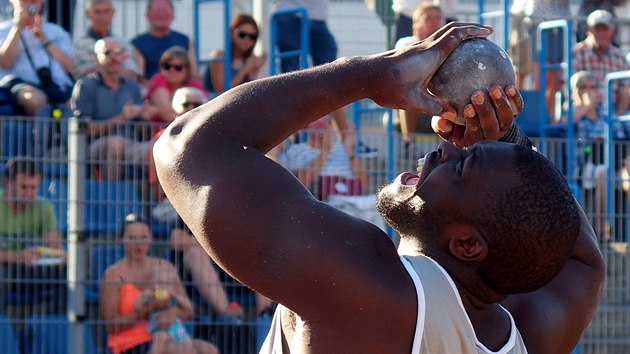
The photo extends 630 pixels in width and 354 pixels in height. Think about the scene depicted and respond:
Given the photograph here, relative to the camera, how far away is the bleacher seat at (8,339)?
7438 millimetres

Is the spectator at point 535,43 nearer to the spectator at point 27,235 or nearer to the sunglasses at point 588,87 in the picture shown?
the sunglasses at point 588,87

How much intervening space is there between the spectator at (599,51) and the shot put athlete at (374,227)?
8.53 metres

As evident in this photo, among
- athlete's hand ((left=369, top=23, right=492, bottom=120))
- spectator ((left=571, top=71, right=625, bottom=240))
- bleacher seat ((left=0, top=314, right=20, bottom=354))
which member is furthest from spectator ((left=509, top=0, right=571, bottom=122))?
athlete's hand ((left=369, top=23, right=492, bottom=120))

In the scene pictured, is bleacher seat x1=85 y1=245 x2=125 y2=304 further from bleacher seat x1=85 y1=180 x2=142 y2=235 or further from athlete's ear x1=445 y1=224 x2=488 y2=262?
athlete's ear x1=445 y1=224 x2=488 y2=262

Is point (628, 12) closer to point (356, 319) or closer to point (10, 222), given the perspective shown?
point (10, 222)

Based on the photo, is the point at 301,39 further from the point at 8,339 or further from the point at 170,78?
the point at 8,339

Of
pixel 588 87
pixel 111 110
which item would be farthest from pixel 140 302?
pixel 588 87

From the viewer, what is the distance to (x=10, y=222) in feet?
25.0

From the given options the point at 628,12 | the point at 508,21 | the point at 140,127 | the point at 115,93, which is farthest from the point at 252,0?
the point at 628,12

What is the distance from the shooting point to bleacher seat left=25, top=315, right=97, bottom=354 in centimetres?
750

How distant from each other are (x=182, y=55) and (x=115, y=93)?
0.64 meters

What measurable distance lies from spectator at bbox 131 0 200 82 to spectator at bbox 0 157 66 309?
2562mm

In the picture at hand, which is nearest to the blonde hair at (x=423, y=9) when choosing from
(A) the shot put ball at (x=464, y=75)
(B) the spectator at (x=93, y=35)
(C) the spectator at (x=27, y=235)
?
(B) the spectator at (x=93, y=35)

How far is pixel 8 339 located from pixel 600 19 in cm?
627
